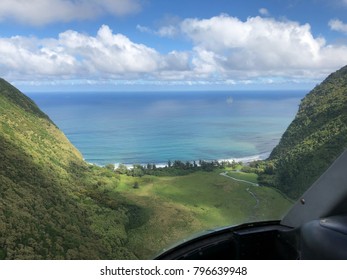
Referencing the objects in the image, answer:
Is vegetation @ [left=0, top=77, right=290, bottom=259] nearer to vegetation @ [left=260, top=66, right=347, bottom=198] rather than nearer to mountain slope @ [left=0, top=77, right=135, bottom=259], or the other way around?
mountain slope @ [left=0, top=77, right=135, bottom=259]

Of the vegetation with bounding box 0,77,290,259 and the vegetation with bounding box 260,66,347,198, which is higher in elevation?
the vegetation with bounding box 260,66,347,198

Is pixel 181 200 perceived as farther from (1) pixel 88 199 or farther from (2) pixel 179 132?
(2) pixel 179 132

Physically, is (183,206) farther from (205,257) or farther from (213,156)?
(205,257)

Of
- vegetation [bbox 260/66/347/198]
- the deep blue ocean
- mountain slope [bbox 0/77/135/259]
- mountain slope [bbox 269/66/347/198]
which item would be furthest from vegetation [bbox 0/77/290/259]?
the deep blue ocean

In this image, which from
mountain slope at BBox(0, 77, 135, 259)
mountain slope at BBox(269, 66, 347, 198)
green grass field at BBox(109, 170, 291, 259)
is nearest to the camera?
mountain slope at BBox(0, 77, 135, 259)

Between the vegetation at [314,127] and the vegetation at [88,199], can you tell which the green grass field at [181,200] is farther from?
the vegetation at [314,127]

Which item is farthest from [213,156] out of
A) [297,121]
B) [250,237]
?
[250,237]

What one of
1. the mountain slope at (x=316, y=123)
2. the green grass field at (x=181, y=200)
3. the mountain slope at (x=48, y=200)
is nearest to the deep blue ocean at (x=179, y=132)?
the mountain slope at (x=316, y=123)
